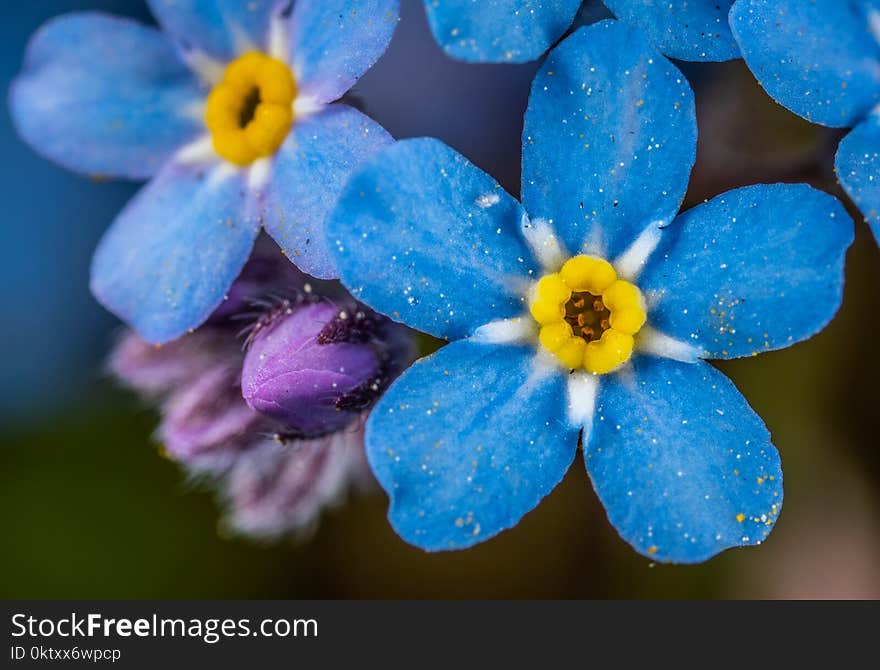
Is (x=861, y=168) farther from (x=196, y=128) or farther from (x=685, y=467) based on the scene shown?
(x=196, y=128)

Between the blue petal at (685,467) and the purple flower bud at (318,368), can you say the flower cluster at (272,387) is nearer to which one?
the purple flower bud at (318,368)

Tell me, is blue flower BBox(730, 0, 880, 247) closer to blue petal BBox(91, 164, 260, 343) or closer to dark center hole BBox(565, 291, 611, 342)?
dark center hole BBox(565, 291, 611, 342)

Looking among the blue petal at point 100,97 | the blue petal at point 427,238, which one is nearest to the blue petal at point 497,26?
the blue petal at point 427,238

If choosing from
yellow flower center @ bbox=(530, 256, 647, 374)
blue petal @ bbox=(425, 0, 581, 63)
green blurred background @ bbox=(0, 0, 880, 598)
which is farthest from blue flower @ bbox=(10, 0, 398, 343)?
green blurred background @ bbox=(0, 0, 880, 598)

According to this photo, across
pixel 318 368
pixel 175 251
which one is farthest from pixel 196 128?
pixel 318 368

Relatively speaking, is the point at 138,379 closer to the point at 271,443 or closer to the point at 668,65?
the point at 271,443
